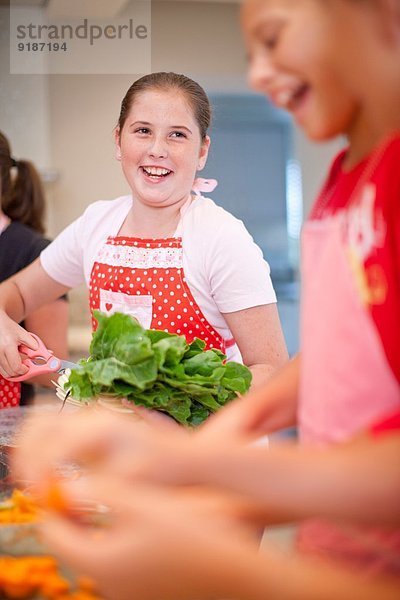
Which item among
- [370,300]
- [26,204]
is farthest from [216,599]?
[26,204]

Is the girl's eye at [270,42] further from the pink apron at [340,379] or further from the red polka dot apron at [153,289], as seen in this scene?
the red polka dot apron at [153,289]

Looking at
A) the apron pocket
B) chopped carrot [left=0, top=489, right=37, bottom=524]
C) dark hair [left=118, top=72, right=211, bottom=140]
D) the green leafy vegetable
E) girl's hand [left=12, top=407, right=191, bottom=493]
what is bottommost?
chopped carrot [left=0, top=489, right=37, bottom=524]

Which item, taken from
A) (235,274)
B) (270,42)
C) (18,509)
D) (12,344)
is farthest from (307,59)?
(12,344)

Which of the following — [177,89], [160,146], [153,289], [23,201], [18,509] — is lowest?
[18,509]

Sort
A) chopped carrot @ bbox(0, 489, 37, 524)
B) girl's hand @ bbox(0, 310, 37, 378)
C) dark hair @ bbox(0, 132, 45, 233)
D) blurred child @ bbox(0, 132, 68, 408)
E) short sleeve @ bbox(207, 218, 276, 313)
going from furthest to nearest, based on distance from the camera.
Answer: dark hair @ bbox(0, 132, 45, 233) < blurred child @ bbox(0, 132, 68, 408) < girl's hand @ bbox(0, 310, 37, 378) < short sleeve @ bbox(207, 218, 276, 313) < chopped carrot @ bbox(0, 489, 37, 524)

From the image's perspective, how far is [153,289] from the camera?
1814 mm

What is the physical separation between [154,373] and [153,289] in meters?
0.38

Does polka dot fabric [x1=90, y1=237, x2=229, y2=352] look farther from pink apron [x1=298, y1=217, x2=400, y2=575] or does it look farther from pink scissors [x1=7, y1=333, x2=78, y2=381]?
pink apron [x1=298, y1=217, x2=400, y2=575]

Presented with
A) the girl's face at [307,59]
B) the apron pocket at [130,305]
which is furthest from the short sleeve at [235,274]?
the girl's face at [307,59]

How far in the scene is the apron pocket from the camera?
71.4 inches

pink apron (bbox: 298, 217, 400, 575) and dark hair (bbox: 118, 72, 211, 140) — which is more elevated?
dark hair (bbox: 118, 72, 211, 140)

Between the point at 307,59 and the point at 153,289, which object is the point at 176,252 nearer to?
the point at 153,289

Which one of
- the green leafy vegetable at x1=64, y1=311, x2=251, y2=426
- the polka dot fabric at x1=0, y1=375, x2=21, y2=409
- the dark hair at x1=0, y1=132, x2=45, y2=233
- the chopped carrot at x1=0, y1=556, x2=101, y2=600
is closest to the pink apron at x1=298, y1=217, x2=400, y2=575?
the chopped carrot at x1=0, y1=556, x2=101, y2=600

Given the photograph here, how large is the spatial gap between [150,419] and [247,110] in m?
→ 5.20
